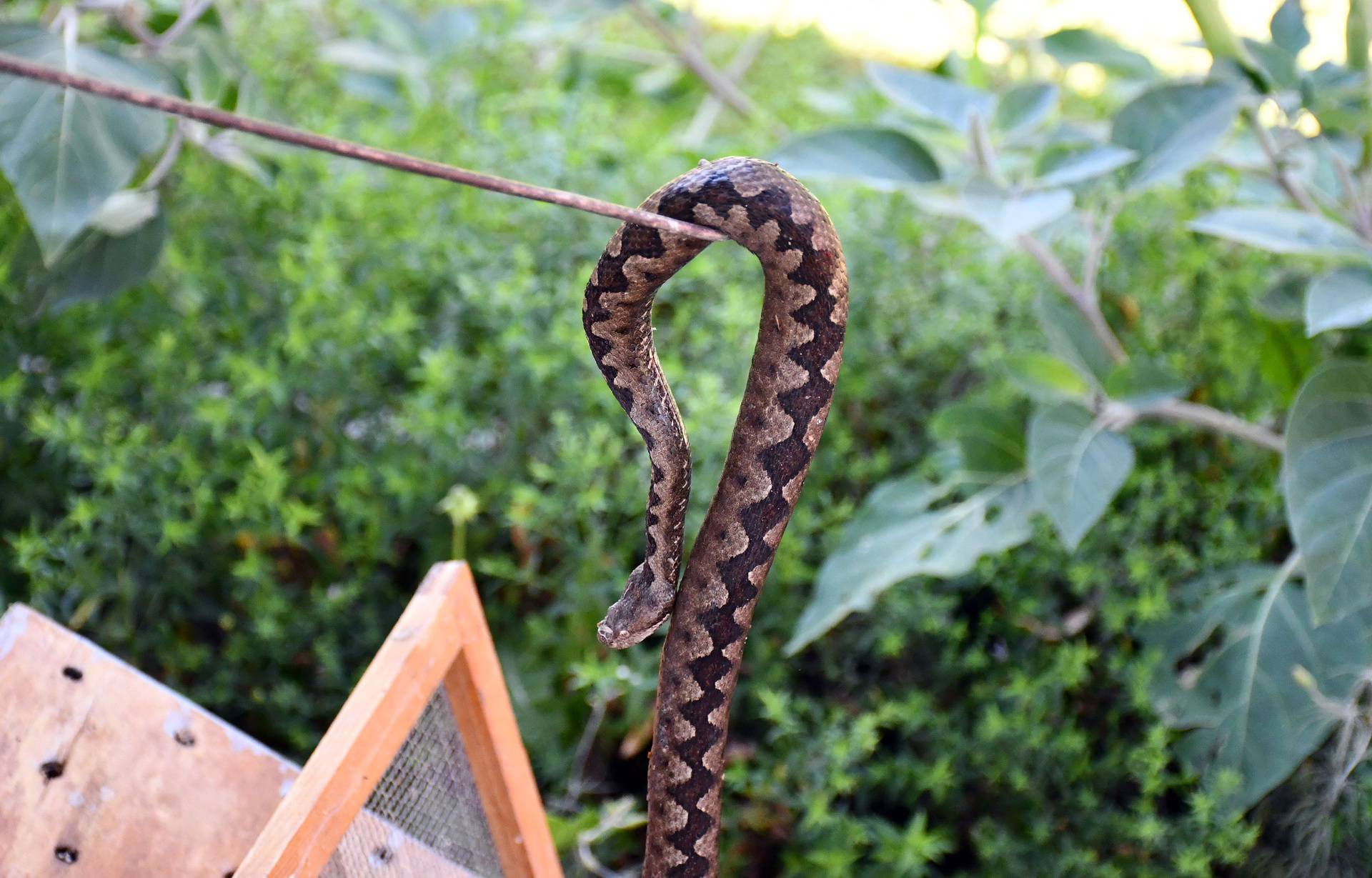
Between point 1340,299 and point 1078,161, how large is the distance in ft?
Answer: 1.28

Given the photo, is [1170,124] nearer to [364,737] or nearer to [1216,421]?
[1216,421]

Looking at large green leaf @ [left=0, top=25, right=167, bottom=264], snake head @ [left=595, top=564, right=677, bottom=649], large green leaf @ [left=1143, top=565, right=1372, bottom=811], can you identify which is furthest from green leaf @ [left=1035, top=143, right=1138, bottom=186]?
large green leaf @ [left=0, top=25, right=167, bottom=264]

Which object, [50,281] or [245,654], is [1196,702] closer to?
[245,654]

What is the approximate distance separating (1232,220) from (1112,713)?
78 cm

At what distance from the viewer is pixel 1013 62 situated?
332 cm

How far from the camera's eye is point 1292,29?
5.54ft

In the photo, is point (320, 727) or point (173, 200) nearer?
point (320, 727)

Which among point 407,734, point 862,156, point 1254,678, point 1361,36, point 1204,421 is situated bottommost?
point 1254,678

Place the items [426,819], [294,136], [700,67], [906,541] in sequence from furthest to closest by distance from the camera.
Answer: [700,67]
[906,541]
[426,819]
[294,136]

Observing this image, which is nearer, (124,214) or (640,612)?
(640,612)

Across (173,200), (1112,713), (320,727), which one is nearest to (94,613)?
(320,727)

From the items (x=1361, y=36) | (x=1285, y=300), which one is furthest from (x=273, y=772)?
(x=1361, y=36)

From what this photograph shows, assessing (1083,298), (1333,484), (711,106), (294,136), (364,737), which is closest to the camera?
(294,136)

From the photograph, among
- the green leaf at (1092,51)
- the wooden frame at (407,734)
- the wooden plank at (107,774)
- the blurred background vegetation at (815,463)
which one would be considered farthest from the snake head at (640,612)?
the green leaf at (1092,51)
